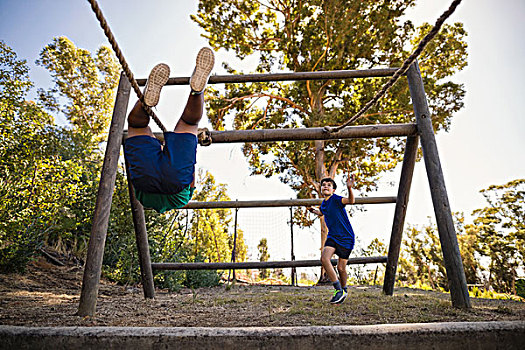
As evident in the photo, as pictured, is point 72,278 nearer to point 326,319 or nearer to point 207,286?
point 207,286

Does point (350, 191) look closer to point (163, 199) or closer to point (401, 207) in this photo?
point (401, 207)

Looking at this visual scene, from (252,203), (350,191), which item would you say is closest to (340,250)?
(350,191)

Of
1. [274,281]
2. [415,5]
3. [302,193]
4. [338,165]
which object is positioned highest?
[415,5]

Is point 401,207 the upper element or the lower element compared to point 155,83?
lower

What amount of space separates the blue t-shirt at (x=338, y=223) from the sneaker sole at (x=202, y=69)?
78.3 inches

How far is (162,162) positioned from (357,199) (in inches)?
83.2

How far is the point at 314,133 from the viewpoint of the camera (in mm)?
2461

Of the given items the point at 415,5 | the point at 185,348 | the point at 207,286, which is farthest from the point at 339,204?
the point at 415,5

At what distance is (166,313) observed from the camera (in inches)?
83.4

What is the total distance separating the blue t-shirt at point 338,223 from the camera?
3091 mm

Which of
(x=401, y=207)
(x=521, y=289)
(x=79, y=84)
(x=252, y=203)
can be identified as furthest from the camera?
(x=79, y=84)

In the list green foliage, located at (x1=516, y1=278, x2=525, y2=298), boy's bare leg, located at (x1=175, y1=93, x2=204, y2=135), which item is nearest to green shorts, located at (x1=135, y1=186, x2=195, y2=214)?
boy's bare leg, located at (x1=175, y1=93, x2=204, y2=135)

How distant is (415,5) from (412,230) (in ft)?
25.6

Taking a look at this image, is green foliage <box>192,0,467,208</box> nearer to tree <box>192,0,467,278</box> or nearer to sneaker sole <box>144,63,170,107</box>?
tree <box>192,0,467,278</box>
